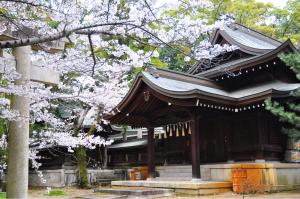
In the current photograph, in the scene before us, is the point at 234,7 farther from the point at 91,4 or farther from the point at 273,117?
the point at 91,4

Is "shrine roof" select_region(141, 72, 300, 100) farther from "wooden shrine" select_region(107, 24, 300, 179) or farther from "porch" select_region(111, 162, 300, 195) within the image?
"porch" select_region(111, 162, 300, 195)

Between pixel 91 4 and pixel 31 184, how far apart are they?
741 inches

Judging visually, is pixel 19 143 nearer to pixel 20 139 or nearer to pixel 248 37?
pixel 20 139

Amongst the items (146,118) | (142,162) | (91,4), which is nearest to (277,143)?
(146,118)

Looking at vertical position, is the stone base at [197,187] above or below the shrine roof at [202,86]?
below

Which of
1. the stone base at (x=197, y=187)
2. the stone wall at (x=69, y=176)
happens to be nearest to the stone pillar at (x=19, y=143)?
the stone base at (x=197, y=187)

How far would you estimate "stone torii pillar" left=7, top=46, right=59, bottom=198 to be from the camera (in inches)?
180

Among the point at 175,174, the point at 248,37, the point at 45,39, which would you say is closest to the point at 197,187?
the point at 175,174

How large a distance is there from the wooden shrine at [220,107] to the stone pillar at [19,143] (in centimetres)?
691

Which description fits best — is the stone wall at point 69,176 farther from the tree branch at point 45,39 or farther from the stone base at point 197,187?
the tree branch at point 45,39

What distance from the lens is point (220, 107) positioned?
1210 centimetres

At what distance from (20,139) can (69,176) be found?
16106 millimetres

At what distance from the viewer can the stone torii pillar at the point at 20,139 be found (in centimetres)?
→ 457

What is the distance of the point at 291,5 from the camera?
26.0 meters
